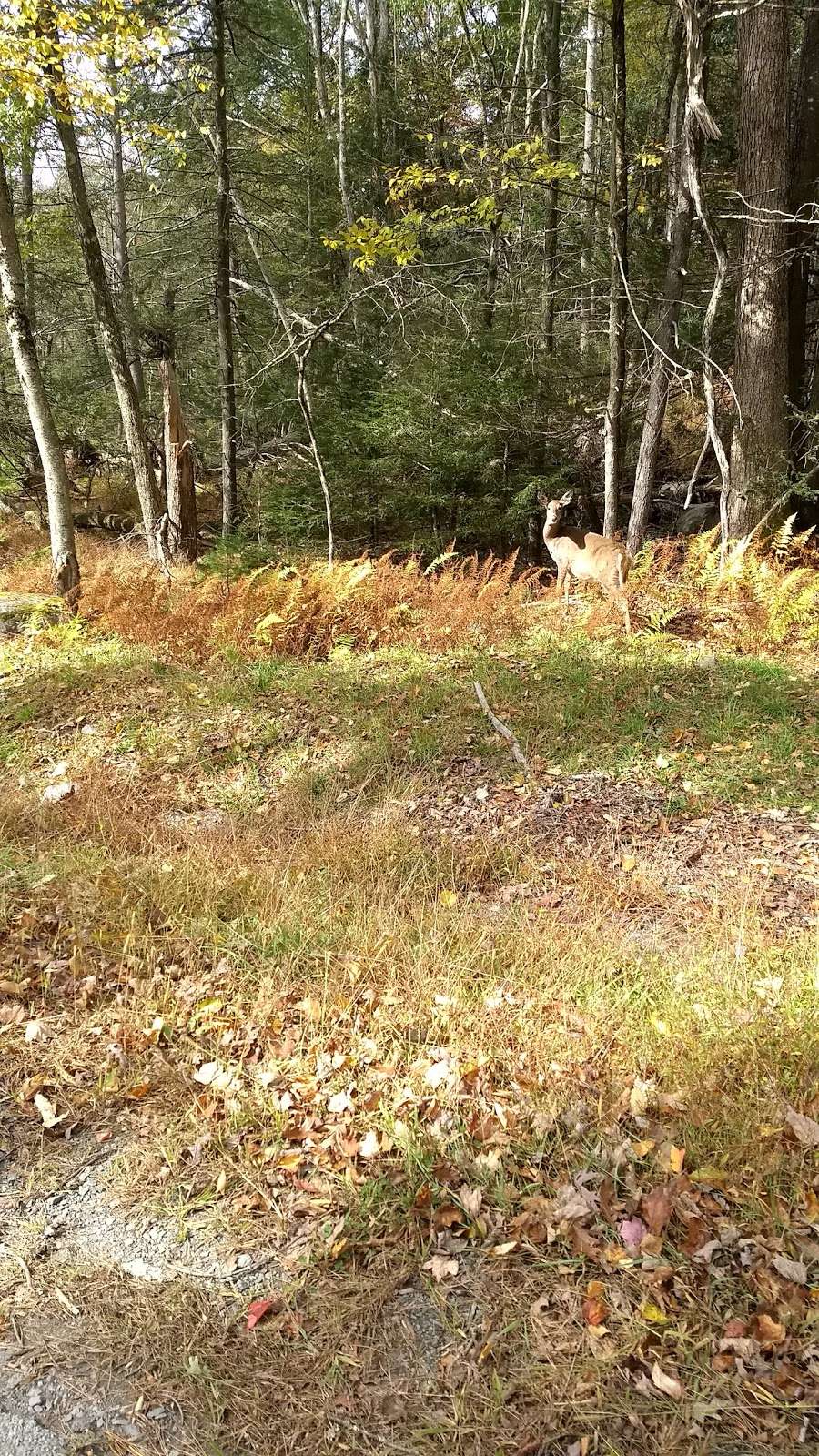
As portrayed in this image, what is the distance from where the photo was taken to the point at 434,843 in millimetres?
5008

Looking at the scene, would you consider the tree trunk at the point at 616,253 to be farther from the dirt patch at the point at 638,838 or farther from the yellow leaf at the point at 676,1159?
the yellow leaf at the point at 676,1159

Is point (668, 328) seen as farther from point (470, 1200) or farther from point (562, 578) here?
point (470, 1200)

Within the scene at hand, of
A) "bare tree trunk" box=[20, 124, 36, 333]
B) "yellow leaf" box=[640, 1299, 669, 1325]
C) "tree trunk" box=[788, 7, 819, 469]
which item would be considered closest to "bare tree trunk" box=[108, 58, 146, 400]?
"bare tree trunk" box=[20, 124, 36, 333]

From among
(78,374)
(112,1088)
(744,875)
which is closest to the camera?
(112,1088)

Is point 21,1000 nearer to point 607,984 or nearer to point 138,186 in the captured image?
point 607,984

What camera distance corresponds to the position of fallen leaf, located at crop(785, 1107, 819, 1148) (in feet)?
8.77

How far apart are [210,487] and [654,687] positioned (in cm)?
1516

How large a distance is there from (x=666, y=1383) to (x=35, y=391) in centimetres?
992

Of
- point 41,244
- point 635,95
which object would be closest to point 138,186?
point 41,244

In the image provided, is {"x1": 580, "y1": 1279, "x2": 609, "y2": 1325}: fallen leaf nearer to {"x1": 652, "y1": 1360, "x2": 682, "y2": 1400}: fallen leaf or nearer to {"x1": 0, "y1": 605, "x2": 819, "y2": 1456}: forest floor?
{"x1": 0, "y1": 605, "x2": 819, "y2": 1456}: forest floor

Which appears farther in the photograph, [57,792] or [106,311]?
[106,311]

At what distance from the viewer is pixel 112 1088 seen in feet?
10.4

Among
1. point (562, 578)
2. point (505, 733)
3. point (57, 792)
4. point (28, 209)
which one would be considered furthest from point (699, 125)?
point (28, 209)

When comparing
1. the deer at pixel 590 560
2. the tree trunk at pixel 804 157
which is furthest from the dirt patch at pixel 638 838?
the tree trunk at pixel 804 157
